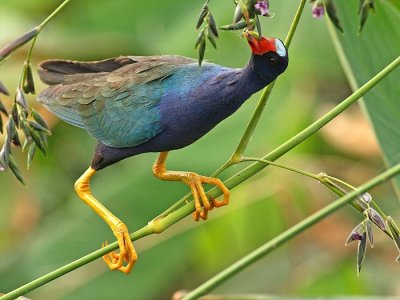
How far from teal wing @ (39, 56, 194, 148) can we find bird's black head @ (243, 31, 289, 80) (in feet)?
0.90

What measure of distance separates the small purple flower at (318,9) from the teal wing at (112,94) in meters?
0.52

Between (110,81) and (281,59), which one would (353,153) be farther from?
(281,59)

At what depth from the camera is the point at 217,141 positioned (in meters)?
3.30

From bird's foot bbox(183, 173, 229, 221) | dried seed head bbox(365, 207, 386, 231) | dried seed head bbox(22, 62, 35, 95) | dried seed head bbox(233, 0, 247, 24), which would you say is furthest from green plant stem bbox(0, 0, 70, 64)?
dried seed head bbox(365, 207, 386, 231)

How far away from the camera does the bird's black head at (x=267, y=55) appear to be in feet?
5.11

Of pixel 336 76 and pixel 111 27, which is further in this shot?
pixel 336 76

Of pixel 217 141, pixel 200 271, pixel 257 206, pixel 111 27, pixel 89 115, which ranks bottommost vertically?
pixel 200 271

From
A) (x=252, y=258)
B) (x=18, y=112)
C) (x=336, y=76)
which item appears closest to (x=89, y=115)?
(x=18, y=112)

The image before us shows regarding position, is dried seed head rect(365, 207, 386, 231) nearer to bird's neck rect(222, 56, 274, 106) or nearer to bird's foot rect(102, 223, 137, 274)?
bird's neck rect(222, 56, 274, 106)

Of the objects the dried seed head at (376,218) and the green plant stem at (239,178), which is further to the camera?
the dried seed head at (376,218)

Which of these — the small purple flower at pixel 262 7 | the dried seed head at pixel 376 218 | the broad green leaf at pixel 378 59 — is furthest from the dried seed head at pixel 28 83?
the broad green leaf at pixel 378 59

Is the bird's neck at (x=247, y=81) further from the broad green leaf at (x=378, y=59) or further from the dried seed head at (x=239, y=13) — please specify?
the broad green leaf at (x=378, y=59)

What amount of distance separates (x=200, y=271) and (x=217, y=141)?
2.22ft

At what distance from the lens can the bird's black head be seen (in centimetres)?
156
